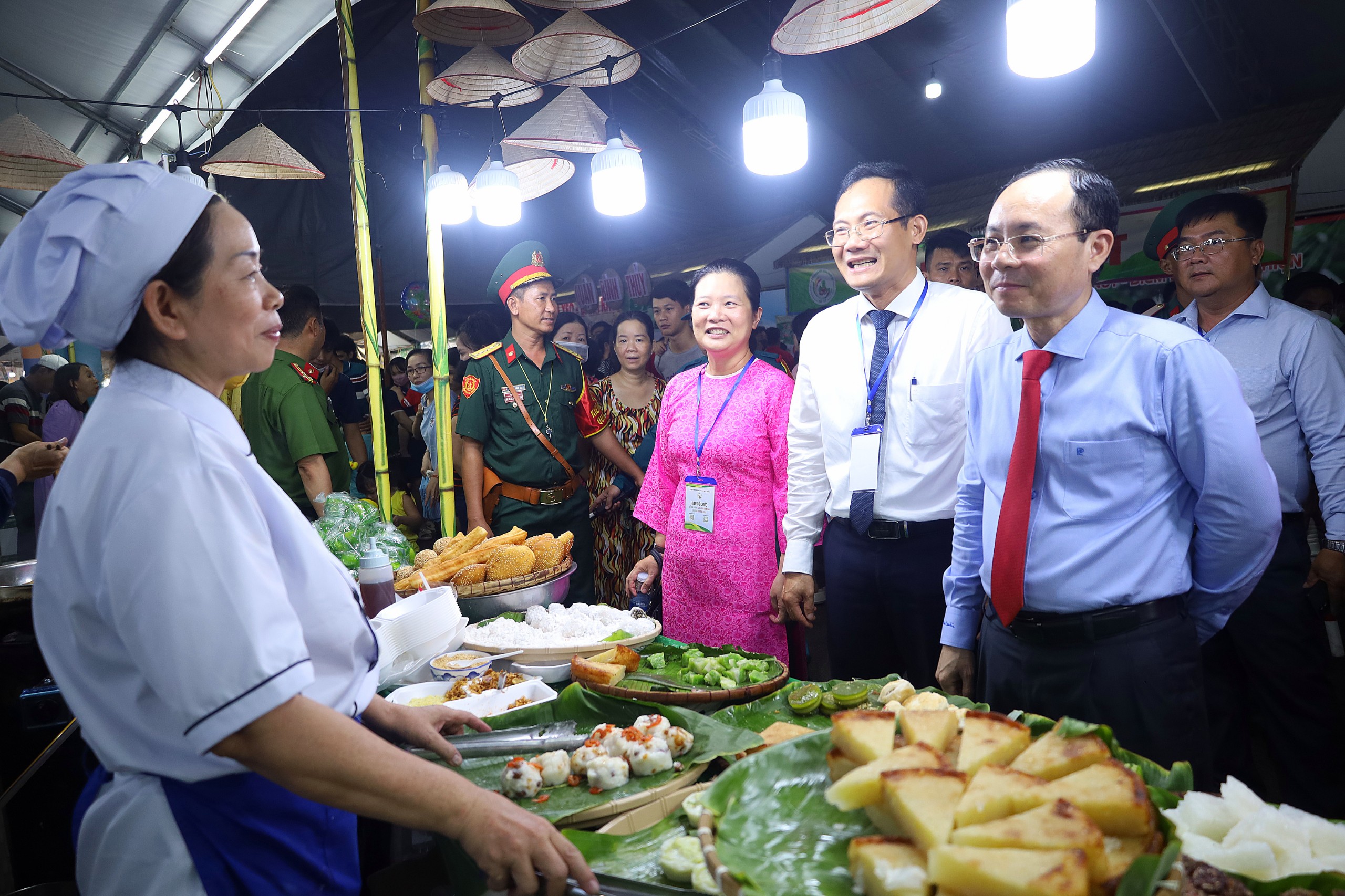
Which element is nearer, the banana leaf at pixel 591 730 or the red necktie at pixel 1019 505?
the banana leaf at pixel 591 730

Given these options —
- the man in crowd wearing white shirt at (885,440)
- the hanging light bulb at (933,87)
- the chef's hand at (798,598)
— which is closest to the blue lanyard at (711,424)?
the man in crowd wearing white shirt at (885,440)

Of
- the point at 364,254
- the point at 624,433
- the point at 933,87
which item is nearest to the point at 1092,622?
the point at 624,433

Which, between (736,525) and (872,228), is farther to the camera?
(736,525)

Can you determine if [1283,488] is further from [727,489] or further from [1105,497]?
[727,489]

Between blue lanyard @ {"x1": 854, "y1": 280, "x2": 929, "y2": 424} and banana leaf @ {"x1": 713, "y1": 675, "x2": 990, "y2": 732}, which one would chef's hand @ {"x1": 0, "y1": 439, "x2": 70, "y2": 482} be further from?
blue lanyard @ {"x1": 854, "y1": 280, "x2": 929, "y2": 424}

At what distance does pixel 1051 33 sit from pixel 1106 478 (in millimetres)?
1239

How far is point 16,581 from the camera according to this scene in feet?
9.11

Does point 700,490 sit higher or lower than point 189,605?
lower

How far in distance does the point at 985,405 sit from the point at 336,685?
1.67 meters

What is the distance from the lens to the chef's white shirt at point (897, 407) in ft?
7.91

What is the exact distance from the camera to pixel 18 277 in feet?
3.41

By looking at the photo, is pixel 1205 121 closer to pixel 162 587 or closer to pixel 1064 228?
pixel 1064 228

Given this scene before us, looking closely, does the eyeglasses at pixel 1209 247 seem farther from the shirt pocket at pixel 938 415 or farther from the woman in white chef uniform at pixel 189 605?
the woman in white chef uniform at pixel 189 605

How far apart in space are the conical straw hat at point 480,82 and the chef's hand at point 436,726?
2833 millimetres
